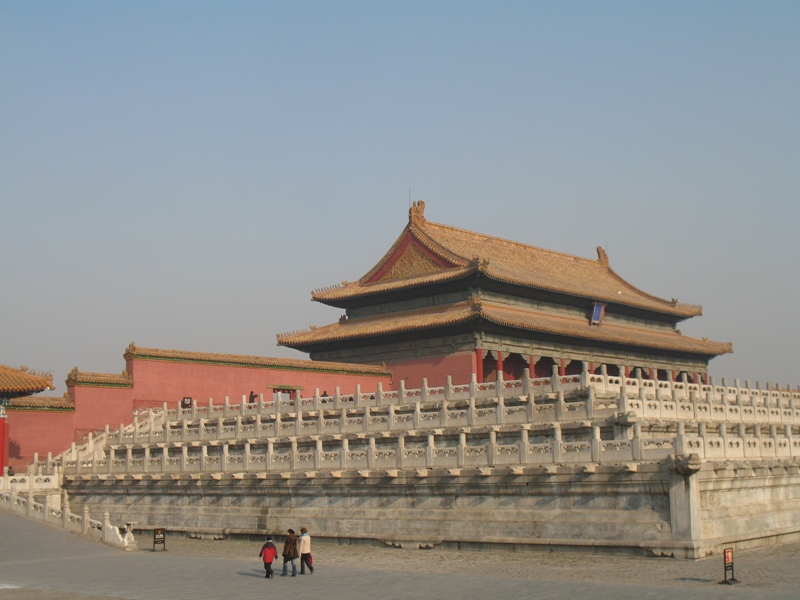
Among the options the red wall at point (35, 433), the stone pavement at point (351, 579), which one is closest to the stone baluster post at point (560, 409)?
the stone pavement at point (351, 579)

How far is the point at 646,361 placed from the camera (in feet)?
176

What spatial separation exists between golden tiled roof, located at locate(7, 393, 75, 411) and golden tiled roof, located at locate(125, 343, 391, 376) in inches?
118

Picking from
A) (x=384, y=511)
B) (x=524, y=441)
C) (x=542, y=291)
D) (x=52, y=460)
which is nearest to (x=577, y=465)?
(x=524, y=441)

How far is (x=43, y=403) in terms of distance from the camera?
3747 cm

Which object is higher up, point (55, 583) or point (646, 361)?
point (646, 361)

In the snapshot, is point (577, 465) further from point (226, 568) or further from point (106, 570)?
point (106, 570)

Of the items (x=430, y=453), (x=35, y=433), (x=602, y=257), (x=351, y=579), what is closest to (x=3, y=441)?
(x=35, y=433)

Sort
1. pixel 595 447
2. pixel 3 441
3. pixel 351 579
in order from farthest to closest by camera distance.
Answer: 1. pixel 3 441
2. pixel 595 447
3. pixel 351 579

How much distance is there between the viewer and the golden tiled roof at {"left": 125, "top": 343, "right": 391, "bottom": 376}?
132 ft

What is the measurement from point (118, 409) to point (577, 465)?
21784mm

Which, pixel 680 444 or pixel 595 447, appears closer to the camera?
pixel 680 444

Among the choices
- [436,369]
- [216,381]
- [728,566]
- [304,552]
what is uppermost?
[436,369]

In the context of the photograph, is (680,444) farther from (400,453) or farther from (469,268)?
(469,268)

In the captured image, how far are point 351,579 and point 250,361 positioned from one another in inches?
913
